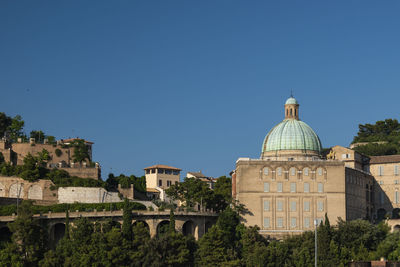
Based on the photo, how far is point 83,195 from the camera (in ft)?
324

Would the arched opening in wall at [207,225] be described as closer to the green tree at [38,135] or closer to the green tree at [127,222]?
the green tree at [127,222]

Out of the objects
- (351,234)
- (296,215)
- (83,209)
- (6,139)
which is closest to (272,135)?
(296,215)

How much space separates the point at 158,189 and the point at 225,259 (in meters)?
41.3

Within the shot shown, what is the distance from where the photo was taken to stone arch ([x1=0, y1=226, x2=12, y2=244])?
284 ft

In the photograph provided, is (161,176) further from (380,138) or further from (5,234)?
(5,234)

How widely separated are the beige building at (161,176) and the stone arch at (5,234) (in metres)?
40.3

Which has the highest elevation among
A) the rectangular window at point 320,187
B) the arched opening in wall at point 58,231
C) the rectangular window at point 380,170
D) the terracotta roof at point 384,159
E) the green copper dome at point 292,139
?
the green copper dome at point 292,139

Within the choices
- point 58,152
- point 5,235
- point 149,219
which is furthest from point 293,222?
point 5,235

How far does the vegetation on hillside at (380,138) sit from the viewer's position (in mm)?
118662

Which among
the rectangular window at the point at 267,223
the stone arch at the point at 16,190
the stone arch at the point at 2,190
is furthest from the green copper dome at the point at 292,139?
the stone arch at the point at 2,190

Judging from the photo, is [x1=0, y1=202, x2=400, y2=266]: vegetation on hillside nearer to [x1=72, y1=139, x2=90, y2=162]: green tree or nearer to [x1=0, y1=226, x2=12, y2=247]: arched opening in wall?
[x1=0, y1=226, x2=12, y2=247]: arched opening in wall

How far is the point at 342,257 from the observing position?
84.3 metres

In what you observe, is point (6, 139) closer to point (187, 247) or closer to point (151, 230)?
point (151, 230)

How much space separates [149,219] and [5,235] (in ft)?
51.8
